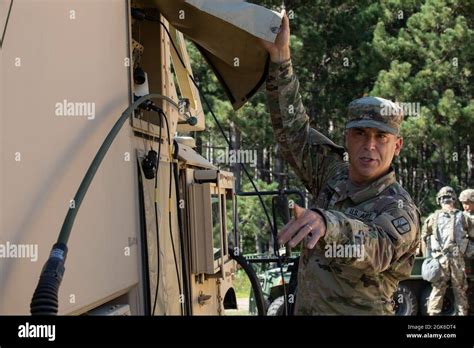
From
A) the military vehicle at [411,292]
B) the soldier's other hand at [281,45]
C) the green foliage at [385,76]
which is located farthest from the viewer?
the green foliage at [385,76]

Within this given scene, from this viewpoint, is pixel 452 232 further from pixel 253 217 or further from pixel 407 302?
pixel 253 217

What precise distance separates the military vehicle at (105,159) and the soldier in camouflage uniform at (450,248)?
20.5 feet

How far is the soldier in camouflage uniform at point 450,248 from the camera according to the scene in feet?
33.4

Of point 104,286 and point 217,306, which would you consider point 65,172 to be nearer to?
point 104,286

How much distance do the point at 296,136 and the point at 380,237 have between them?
1.05 m

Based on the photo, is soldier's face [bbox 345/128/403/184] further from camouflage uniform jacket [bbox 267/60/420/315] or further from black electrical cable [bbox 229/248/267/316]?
black electrical cable [bbox 229/248/267/316]

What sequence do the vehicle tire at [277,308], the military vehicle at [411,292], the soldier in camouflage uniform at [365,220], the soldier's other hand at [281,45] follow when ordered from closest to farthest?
the soldier in camouflage uniform at [365,220], the soldier's other hand at [281,45], the vehicle tire at [277,308], the military vehicle at [411,292]

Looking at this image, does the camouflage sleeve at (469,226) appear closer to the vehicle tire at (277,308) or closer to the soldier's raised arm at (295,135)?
the vehicle tire at (277,308)

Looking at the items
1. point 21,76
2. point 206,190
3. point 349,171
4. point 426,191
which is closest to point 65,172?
point 21,76

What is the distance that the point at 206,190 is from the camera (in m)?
4.24

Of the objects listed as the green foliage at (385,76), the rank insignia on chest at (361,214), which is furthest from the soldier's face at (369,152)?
the green foliage at (385,76)

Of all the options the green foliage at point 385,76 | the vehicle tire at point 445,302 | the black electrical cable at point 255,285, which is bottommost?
the vehicle tire at point 445,302

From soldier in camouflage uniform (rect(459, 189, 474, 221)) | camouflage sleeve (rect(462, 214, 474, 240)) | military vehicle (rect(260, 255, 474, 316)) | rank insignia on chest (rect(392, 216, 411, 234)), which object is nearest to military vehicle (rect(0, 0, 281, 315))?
rank insignia on chest (rect(392, 216, 411, 234))

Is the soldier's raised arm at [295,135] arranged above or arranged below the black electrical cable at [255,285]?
above
